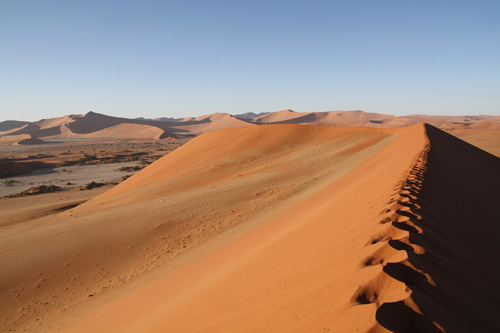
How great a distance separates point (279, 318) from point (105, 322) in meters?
3.48

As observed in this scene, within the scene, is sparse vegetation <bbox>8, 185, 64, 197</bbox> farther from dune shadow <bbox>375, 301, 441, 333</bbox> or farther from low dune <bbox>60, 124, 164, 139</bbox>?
low dune <bbox>60, 124, 164, 139</bbox>

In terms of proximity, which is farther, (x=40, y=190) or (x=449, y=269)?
(x=40, y=190)

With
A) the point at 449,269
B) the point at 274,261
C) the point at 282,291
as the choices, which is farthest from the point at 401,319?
the point at 274,261

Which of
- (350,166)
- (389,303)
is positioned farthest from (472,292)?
(350,166)

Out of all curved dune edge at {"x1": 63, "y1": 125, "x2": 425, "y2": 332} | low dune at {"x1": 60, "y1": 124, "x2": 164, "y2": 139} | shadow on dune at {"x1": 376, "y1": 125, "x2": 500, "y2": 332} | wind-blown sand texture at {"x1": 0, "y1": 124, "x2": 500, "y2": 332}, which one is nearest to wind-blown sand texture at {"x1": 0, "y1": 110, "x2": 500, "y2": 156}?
low dune at {"x1": 60, "y1": 124, "x2": 164, "y2": 139}

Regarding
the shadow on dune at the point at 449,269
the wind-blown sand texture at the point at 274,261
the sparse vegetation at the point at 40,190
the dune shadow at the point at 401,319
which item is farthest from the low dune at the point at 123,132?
the dune shadow at the point at 401,319

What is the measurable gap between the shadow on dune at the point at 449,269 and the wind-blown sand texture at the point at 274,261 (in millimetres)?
13

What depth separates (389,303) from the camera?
1797mm

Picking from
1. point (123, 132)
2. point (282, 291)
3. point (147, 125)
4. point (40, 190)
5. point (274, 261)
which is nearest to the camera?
point (282, 291)

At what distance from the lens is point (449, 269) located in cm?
251

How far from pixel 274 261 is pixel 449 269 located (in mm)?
2030

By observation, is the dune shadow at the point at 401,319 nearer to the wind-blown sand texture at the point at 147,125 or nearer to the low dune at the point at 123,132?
the wind-blown sand texture at the point at 147,125

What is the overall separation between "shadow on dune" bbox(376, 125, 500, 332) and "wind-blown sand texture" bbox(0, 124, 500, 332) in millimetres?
13

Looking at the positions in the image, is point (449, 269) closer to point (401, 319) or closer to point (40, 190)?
point (401, 319)
